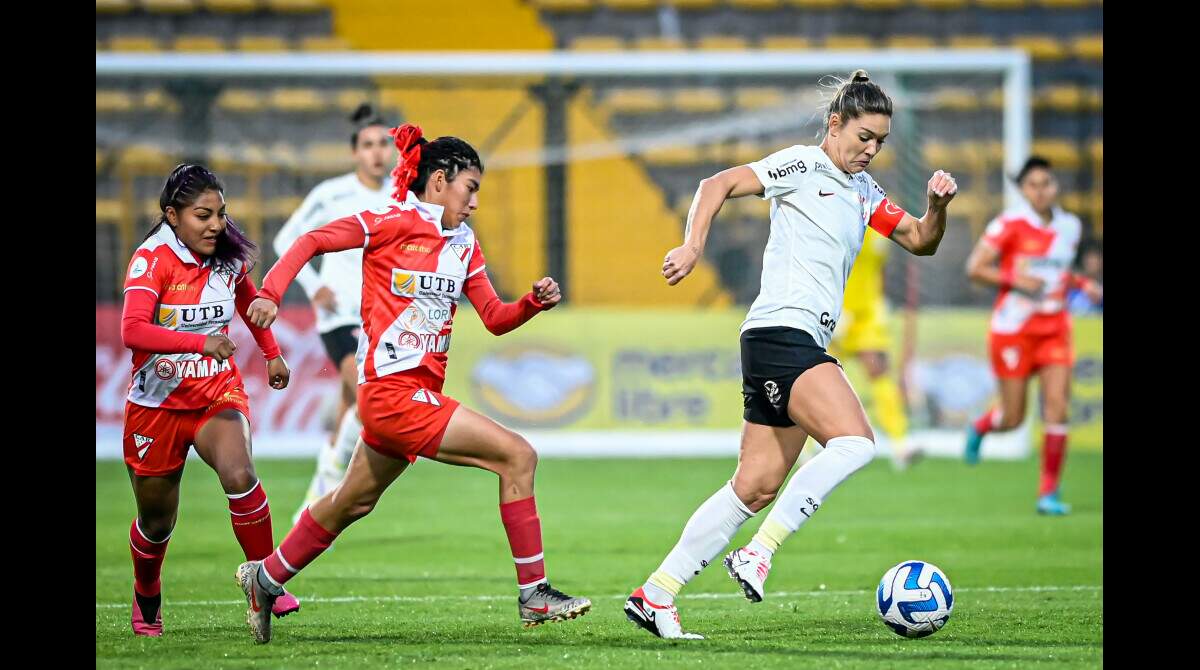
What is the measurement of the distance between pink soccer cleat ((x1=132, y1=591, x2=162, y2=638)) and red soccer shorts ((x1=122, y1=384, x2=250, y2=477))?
0.49 m

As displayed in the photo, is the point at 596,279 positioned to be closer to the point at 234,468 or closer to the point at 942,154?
the point at 942,154

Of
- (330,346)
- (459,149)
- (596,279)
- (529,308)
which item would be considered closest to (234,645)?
(529,308)

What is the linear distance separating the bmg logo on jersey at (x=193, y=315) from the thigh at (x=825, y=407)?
7.18 feet

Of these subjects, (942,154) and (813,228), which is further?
(942,154)

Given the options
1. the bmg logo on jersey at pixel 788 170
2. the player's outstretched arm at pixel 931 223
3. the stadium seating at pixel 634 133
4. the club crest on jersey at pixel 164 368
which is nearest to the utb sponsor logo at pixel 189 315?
the club crest on jersey at pixel 164 368

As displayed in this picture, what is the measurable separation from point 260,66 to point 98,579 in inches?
318

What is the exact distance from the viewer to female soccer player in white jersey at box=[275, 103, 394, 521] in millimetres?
8562

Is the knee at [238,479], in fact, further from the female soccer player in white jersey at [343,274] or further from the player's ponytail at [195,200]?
the female soccer player in white jersey at [343,274]

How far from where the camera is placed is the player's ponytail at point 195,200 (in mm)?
5641

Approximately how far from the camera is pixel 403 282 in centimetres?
537

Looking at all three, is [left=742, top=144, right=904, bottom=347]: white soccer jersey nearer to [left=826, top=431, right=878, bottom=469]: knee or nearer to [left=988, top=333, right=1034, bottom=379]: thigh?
[left=826, top=431, right=878, bottom=469]: knee

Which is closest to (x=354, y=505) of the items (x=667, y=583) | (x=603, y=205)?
(x=667, y=583)

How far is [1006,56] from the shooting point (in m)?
14.6

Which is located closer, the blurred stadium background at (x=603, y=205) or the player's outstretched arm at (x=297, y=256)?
the player's outstretched arm at (x=297, y=256)
